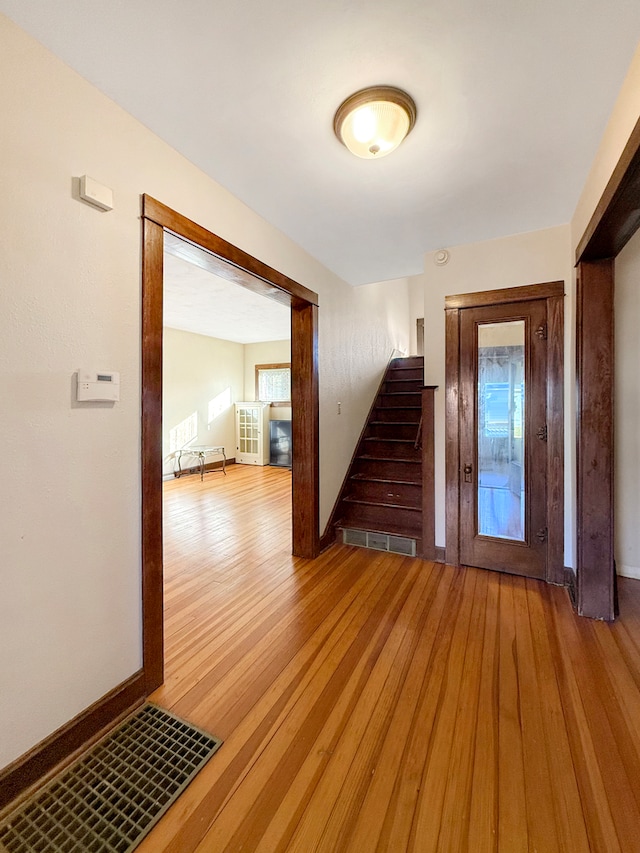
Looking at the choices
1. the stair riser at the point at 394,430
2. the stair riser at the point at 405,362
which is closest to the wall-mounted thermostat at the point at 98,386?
the stair riser at the point at 394,430

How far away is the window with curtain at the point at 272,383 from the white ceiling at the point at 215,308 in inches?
27.2

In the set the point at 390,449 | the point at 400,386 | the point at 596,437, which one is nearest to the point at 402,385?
the point at 400,386

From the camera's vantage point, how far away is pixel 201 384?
7297mm

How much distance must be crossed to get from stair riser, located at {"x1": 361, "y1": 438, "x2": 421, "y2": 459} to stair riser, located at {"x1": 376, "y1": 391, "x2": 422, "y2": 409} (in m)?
0.66

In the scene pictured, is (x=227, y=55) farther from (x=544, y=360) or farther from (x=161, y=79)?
(x=544, y=360)

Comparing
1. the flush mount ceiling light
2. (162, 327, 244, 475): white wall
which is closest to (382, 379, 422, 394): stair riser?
the flush mount ceiling light

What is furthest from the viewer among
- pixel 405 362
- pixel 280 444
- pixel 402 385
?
pixel 280 444

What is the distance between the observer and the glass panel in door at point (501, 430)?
2.77m

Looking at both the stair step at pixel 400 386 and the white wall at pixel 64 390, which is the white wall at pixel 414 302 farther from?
the white wall at pixel 64 390

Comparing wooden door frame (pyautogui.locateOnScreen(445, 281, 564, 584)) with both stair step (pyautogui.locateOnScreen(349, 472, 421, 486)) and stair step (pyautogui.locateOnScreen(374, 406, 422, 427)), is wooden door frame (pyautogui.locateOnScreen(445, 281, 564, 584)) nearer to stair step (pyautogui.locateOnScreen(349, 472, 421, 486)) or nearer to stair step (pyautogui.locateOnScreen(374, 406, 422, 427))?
stair step (pyautogui.locateOnScreen(349, 472, 421, 486))

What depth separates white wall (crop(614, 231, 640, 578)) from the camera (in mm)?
2580

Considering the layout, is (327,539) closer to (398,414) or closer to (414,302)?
(398,414)

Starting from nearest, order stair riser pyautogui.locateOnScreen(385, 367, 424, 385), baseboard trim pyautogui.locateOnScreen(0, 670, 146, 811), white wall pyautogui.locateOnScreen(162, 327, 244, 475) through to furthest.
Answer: baseboard trim pyautogui.locateOnScreen(0, 670, 146, 811), stair riser pyautogui.locateOnScreen(385, 367, 424, 385), white wall pyautogui.locateOnScreen(162, 327, 244, 475)

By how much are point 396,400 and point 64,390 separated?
12.6 ft
